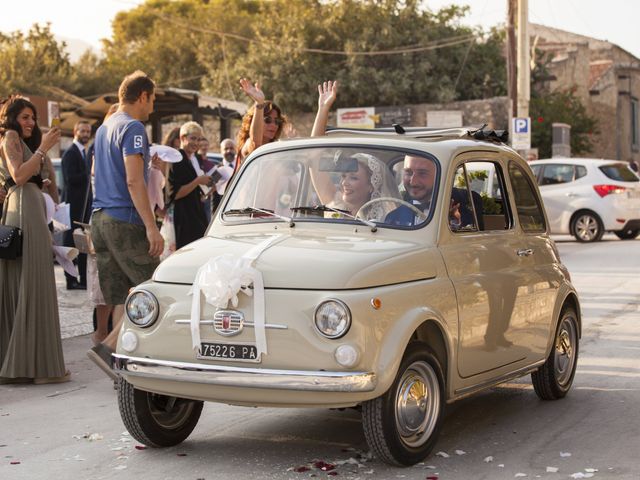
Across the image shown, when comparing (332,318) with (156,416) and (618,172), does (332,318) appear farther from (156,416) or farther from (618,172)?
(618,172)

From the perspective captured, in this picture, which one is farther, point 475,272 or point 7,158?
point 7,158

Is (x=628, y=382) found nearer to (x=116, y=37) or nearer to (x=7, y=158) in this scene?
(x=7, y=158)

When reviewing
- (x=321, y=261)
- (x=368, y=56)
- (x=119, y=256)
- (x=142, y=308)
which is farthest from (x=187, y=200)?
(x=368, y=56)

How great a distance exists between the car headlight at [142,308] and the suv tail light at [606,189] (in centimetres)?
1835

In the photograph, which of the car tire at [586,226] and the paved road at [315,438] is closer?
the paved road at [315,438]

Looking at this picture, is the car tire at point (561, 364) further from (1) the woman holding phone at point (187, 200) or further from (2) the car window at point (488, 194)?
(1) the woman holding phone at point (187, 200)

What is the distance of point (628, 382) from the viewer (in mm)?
8000

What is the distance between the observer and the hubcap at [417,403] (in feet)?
18.0

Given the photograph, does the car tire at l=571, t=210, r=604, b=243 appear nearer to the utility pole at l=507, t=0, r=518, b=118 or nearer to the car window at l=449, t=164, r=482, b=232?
the utility pole at l=507, t=0, r=518, b=118

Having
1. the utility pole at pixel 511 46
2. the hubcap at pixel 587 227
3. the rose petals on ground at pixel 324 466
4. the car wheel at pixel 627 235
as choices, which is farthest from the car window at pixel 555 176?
the rose petals on ground at pixel 324 466

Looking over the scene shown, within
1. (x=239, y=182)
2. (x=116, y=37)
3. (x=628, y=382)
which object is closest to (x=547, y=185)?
(x=628, y=382)

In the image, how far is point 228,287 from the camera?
211 inches

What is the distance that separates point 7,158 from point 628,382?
4835 mm

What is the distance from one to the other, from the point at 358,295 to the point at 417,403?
0.73 m
